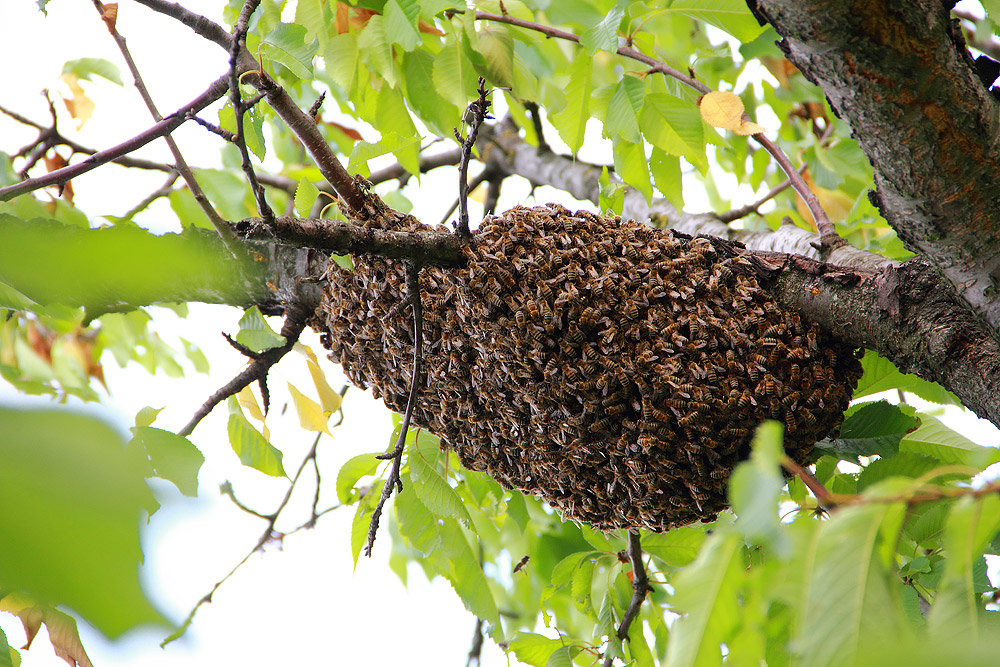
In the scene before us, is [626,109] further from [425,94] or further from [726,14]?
[425,94]

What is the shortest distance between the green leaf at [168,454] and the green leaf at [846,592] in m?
1.26

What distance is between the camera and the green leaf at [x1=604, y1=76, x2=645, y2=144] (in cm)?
165

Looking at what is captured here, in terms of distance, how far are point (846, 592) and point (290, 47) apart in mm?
1509

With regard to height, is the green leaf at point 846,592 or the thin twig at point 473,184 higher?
the thin twig at point 473,184

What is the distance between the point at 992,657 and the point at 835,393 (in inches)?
40.3

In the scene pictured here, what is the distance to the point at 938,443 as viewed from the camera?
1487 millimetres

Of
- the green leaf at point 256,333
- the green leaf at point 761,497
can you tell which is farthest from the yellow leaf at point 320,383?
the green leaf at point 761,497

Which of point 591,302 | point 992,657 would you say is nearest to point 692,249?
point 591,302

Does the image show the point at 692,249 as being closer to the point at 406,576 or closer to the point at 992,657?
the point at 992,657

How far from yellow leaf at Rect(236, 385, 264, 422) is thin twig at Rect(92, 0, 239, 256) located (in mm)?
507

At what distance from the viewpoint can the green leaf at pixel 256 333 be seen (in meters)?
1.69

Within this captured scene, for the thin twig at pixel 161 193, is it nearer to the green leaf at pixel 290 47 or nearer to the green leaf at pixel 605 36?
the green leaf at pixel 290 47

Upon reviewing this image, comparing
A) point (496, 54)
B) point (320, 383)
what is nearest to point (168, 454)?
point (320, 383)

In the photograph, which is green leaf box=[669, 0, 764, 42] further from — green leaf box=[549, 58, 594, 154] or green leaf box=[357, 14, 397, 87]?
green leaf box=[357, 14, 397, 87]
